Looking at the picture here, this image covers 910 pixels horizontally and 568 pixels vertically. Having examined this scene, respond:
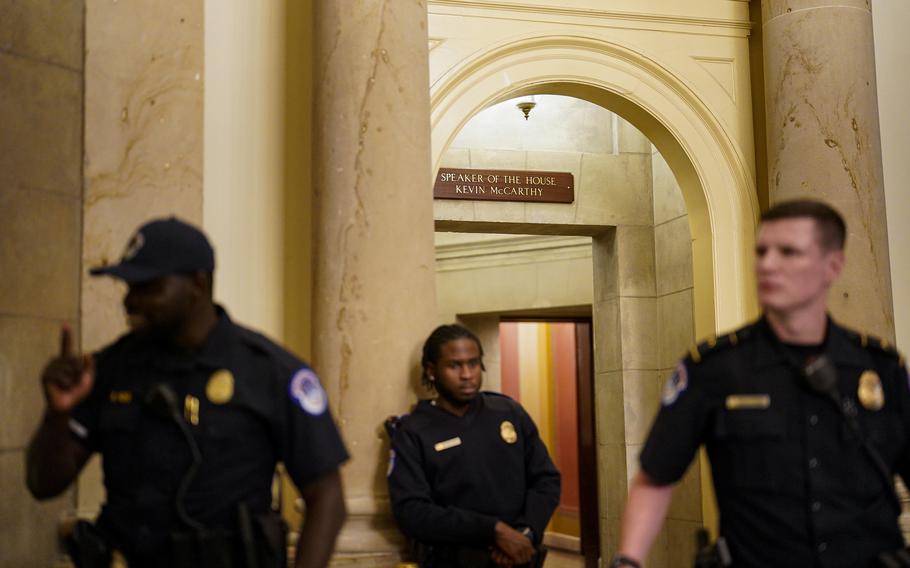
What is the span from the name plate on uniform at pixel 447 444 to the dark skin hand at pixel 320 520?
63.7 inches

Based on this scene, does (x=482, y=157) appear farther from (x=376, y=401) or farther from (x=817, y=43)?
(x=376, y=401)

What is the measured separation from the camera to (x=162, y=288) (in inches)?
106

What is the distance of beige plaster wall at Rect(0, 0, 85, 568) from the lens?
15.1 feet

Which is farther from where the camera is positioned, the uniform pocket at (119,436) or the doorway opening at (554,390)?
the doorway opening at (554,390)

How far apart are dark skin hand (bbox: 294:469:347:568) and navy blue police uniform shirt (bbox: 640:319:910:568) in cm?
77

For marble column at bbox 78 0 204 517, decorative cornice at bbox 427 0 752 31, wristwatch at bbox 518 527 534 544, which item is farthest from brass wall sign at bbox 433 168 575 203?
wristwatch at bbox 518 527 534 544

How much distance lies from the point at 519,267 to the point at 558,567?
3013mm

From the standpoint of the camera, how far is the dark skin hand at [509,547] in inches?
168

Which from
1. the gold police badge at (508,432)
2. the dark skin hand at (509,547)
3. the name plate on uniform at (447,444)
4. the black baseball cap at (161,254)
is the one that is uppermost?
the black baseball cap at (161,254)

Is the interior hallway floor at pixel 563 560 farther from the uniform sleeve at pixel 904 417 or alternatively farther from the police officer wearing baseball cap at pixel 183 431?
the police officer wearing baseball cap at pixel 183 431

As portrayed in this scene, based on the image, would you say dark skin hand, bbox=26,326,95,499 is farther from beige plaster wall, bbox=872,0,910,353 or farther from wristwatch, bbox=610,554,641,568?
beige plaster wall, bbox=872,0,910,353

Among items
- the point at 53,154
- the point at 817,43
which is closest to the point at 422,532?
the point at 53,154

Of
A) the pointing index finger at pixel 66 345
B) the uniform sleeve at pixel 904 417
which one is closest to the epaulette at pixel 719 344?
the uniform sleeve at pixel 904 417

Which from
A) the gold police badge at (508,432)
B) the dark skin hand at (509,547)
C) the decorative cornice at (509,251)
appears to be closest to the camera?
the dark skin hand at (509,547)
